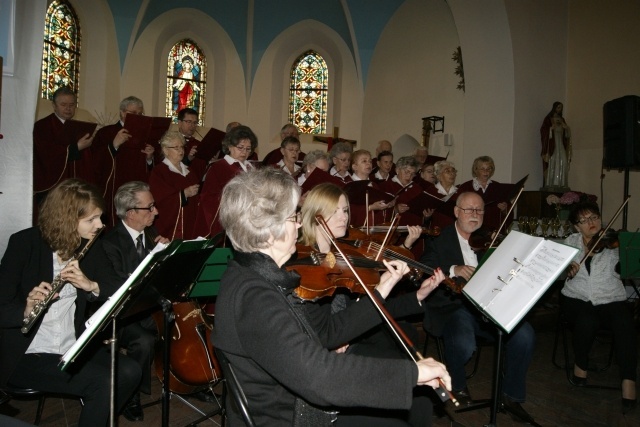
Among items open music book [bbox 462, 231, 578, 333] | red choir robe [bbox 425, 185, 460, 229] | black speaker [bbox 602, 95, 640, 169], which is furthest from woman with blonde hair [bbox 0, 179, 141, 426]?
black speaker [bbox 602, 95, 640, 169]

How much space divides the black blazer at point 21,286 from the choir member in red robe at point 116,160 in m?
3.02

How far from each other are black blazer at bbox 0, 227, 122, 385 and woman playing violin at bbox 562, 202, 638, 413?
3.49m

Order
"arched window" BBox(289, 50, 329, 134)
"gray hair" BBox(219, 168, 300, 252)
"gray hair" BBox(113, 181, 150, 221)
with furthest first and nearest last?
"arched window" BBox(289, 50, 329, 134) < "gray hair" BBox(113, 181, 150, 221) < "gray hair" BBox(219, 168, 300, 252)

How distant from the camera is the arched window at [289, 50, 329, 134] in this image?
13.9 metres

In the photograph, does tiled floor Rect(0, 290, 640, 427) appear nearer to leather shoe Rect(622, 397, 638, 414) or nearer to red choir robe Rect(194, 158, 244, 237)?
leather shoe Rect(622, 397, 638, 414)

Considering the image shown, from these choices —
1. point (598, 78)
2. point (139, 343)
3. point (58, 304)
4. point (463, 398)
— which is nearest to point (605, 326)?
point (463, 398)

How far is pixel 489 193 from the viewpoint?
222 inches

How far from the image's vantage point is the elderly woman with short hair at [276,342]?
4.99ft

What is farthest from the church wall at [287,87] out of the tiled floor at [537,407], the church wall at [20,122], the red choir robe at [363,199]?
the tiled floor at [537,407]

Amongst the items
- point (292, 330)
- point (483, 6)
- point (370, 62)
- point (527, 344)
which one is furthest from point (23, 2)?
point (370, 62)

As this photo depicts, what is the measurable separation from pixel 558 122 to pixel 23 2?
8152mm

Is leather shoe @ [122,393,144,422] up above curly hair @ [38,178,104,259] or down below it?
below

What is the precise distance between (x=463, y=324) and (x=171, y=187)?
3.03 m

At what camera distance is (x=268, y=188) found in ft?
6.21
